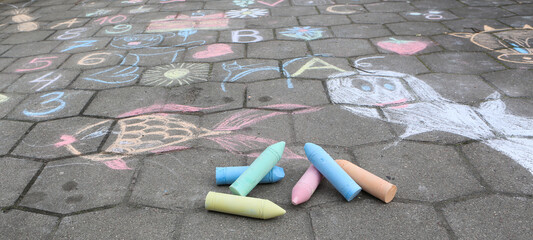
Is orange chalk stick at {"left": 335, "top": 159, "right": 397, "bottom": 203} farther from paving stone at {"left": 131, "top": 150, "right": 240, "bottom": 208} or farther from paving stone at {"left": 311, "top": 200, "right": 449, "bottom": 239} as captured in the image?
paving stone at {"left": 131, "top": 150, "right": 240, "bottom": 208}

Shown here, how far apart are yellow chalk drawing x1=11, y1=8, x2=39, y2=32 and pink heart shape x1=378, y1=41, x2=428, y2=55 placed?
389cm

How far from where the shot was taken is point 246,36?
11.3ft

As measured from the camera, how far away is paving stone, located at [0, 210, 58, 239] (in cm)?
137

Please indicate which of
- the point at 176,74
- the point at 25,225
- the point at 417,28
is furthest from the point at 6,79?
the point at 417,28

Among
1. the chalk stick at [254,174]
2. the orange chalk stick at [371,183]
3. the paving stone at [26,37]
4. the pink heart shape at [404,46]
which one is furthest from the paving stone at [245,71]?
the paving stone at [26,37]

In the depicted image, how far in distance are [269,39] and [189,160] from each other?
1.91 m

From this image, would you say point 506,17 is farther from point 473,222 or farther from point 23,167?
point 23,167

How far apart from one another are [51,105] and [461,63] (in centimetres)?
298

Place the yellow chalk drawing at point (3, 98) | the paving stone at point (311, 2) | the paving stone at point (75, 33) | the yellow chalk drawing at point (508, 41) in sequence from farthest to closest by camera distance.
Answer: the paving stone at point (311, 2), the paving stone at point (75, 33), the yellow chalk drawing at point (508, 41), the yellow chalk drawing at point (3, 98)

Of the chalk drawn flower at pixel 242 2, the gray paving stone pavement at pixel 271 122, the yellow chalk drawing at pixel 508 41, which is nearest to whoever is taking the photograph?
the gray paving stone pavement at pixel 271 122

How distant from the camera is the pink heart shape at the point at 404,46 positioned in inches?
116

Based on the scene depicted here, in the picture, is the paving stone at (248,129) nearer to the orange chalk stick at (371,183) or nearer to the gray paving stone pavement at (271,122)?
the gray paving stone pavement at (271,122)

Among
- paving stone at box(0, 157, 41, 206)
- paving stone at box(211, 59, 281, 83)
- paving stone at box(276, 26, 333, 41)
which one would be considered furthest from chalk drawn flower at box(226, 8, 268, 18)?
paving stone at box(0, 157, 41, 206)

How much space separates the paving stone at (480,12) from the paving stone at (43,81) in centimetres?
389
